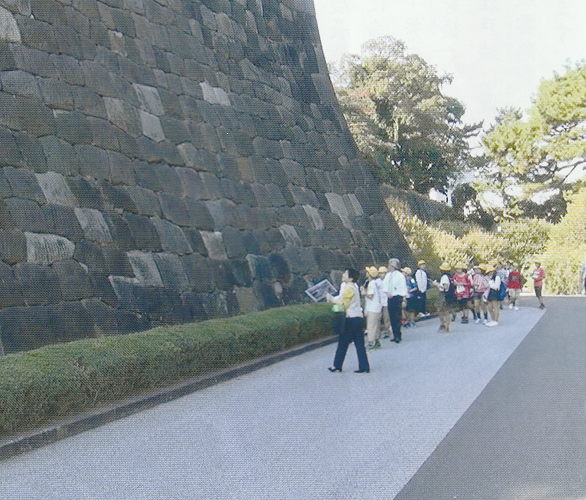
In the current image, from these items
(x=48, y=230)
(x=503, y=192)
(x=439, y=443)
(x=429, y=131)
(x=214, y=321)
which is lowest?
(x=439, y=443)

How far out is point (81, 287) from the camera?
37.8 ft

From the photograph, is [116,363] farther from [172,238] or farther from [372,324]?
[372,324]

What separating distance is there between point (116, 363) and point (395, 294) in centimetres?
969

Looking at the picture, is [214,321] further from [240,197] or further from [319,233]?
[319,233]

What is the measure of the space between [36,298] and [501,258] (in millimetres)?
34604

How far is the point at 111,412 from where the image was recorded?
29.0 ft

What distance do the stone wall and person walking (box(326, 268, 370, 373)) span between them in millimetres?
2899

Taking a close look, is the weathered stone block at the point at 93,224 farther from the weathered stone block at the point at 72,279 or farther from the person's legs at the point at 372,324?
the person's legs at the point at 372,324

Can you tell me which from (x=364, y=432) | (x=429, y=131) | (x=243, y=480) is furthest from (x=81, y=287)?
(x=429, y=131)

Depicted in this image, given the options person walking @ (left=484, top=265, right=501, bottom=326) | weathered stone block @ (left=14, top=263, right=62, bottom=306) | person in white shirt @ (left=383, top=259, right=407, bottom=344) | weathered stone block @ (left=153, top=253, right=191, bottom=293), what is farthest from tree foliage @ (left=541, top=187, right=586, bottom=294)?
weathered stone block @ (left=14, top=263, right=62, bottom=306)

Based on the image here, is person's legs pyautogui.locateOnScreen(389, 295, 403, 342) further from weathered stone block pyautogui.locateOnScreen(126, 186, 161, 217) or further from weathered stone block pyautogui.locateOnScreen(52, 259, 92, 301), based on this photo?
weathered stone block pyautogui.locateOnScreen(52, 259, 92, 301)

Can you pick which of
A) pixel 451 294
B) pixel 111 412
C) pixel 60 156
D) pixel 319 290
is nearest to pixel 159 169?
pixel 60 156

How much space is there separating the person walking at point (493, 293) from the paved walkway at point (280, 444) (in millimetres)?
9451

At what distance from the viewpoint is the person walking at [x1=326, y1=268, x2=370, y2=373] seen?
12461 mm
